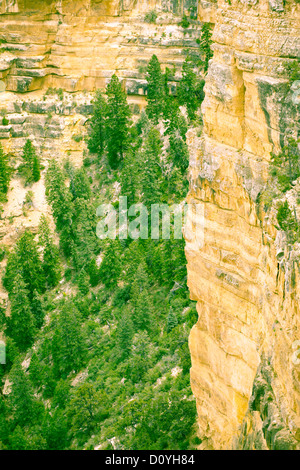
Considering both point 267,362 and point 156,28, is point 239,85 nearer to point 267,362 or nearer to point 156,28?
point 267,362

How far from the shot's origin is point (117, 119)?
78.1 meters

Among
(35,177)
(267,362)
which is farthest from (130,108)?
(267,362)

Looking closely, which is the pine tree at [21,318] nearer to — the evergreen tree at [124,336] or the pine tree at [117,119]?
the evergreen tree at [124,336]

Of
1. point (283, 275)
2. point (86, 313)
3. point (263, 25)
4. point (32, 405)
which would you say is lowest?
point (32, 405)

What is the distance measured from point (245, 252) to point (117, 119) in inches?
1849

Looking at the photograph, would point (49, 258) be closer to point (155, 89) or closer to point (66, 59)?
point (155, 89)

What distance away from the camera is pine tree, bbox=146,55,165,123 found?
7931 centimetres

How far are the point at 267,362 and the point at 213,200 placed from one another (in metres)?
10.1

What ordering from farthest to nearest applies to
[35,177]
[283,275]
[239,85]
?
[35,177] < [239,85] < [283,275]

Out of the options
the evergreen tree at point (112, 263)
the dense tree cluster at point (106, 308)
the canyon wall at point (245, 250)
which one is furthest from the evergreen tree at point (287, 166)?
the evergreen tree at point (112, 263)

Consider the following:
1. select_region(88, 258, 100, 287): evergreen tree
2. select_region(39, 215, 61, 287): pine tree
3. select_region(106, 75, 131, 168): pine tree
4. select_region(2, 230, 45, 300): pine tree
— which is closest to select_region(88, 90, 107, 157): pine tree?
select_region(106, 75, 131, 168): pine tree

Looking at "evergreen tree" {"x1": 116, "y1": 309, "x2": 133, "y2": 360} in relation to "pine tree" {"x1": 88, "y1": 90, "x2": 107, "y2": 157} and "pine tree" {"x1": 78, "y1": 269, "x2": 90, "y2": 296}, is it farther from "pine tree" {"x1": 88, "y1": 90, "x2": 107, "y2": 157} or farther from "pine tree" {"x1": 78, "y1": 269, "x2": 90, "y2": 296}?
"pine tree" {"x1": 88, "y1": 90, "x2": 107, "y2": 157}

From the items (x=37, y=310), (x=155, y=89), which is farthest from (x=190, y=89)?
(x=37, y=310)

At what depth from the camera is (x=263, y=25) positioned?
A: 30969 mm
